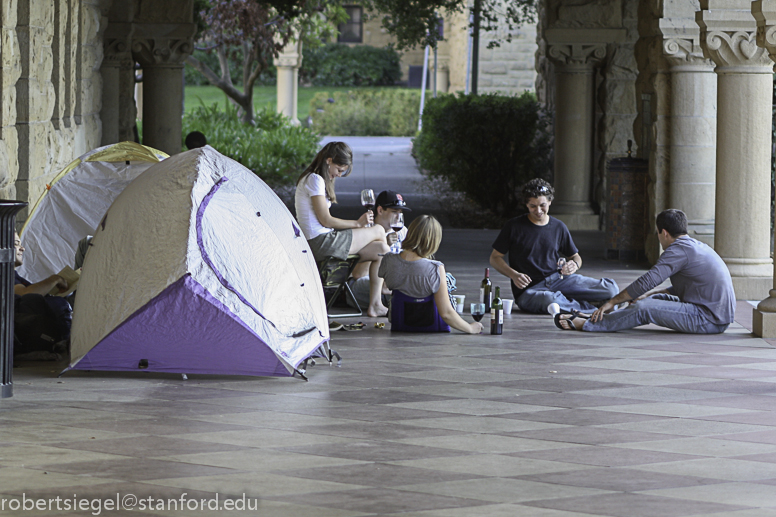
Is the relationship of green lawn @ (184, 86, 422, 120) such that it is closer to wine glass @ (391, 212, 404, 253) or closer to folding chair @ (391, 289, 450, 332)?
wine glass @ (391, 212, 404, 253)

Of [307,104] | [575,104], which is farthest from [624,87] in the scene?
[307,104]

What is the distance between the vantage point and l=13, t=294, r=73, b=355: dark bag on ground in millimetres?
7258

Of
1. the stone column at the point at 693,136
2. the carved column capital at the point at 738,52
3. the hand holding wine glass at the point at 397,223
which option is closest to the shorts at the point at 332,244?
the hand holding wine glass at the point at 397,223

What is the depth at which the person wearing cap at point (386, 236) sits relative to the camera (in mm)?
9084

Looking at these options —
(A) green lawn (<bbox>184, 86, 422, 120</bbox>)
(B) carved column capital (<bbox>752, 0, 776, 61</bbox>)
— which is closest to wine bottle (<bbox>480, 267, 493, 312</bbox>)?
(B) carved column capital (<bbox>752, 0, 776, 61</bbox>)

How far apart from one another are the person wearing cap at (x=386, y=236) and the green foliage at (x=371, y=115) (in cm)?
2930

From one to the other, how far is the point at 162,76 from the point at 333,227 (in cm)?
734

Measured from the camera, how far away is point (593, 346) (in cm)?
793

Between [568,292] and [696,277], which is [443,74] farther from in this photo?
[696,277]

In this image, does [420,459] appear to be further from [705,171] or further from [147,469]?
[705,171]

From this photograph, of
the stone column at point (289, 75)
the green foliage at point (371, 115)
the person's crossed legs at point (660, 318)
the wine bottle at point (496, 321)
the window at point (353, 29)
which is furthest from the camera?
the window at point (353, 29)

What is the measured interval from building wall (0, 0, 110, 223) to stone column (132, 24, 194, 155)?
6.57 feet

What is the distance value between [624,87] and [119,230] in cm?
1076

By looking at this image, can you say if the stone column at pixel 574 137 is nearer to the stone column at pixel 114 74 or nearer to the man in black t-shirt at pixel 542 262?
the stone column at pixel 114 74
